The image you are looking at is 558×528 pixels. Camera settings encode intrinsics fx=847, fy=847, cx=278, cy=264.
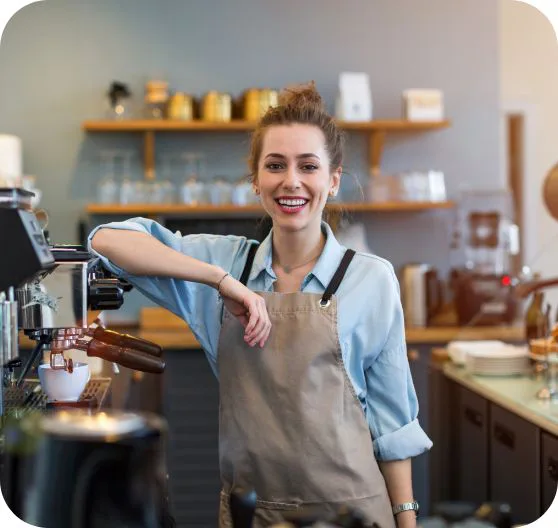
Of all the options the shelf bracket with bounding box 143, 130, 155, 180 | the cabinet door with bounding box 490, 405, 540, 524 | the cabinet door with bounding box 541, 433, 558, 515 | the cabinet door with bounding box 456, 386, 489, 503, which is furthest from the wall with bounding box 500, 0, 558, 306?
the cabinet door with bounding box 541, 433, 558, 515

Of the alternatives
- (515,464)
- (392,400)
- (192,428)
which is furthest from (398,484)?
(192,428)

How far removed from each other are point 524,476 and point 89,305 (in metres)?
1.33

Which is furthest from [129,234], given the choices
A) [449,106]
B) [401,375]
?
[449,106]

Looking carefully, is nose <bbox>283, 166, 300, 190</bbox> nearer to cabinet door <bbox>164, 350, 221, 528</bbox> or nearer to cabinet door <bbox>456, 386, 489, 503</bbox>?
cabinet door <bbox>456, 386, 489, 503</bbox>

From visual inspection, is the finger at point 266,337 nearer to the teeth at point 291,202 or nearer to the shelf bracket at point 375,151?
the teeth at point 291,202

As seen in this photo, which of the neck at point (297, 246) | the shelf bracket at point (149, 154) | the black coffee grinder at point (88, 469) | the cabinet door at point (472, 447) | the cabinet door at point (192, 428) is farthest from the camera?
the shelf bracket at point (149, 154)

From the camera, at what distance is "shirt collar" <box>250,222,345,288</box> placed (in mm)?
1550

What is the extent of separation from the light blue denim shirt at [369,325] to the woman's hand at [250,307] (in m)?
0.10

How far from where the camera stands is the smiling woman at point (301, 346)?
1477 millimetres

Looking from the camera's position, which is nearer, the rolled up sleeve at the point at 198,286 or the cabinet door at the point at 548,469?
the rolled up sleeve at the point at 198,286

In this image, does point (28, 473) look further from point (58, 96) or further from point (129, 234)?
point (58, 96)

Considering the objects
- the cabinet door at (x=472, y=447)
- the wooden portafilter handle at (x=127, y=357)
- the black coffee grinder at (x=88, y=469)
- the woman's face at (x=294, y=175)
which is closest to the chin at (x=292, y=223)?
the woman's face at (x=294, y=175)

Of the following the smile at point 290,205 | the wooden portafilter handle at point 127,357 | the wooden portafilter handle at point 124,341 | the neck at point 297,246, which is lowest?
the wooden portafilter handle at point 127,357

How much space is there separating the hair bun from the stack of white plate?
4.49 feet
